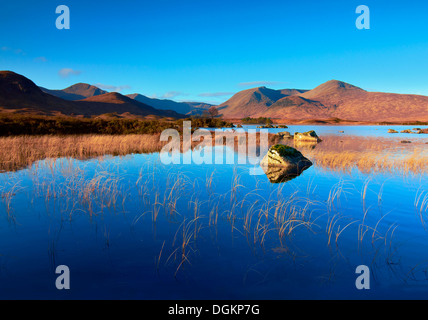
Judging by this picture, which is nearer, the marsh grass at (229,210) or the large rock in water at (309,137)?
the marsh grass at (229,210)

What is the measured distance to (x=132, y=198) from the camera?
8336mm

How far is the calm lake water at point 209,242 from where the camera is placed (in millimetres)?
3920

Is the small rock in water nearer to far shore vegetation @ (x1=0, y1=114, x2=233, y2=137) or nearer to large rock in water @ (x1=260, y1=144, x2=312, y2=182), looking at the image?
large rock in water @ (x1=260, y1=144, x2=312, y2=182)

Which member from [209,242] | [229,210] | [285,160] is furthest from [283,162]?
[209,242]

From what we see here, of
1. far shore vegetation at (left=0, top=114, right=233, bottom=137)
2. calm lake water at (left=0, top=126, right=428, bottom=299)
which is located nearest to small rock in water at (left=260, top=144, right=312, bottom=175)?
calm lake water at (left=0, top=126, right=428, bottom=299)

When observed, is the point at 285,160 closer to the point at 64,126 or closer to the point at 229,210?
the point at 229,210

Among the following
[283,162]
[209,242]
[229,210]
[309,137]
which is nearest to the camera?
[209,242]

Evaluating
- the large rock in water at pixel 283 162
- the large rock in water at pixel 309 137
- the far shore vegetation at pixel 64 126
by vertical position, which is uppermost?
the far shore vegetation at pixel 64 126

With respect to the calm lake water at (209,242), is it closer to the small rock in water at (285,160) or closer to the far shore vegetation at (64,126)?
the small rock in water at (285,160)

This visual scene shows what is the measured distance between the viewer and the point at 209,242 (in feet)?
17.7

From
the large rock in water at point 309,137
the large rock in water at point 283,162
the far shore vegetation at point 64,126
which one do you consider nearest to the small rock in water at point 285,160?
the large rock in water at point 283,162

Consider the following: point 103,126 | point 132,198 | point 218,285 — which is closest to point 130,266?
point 218,285
